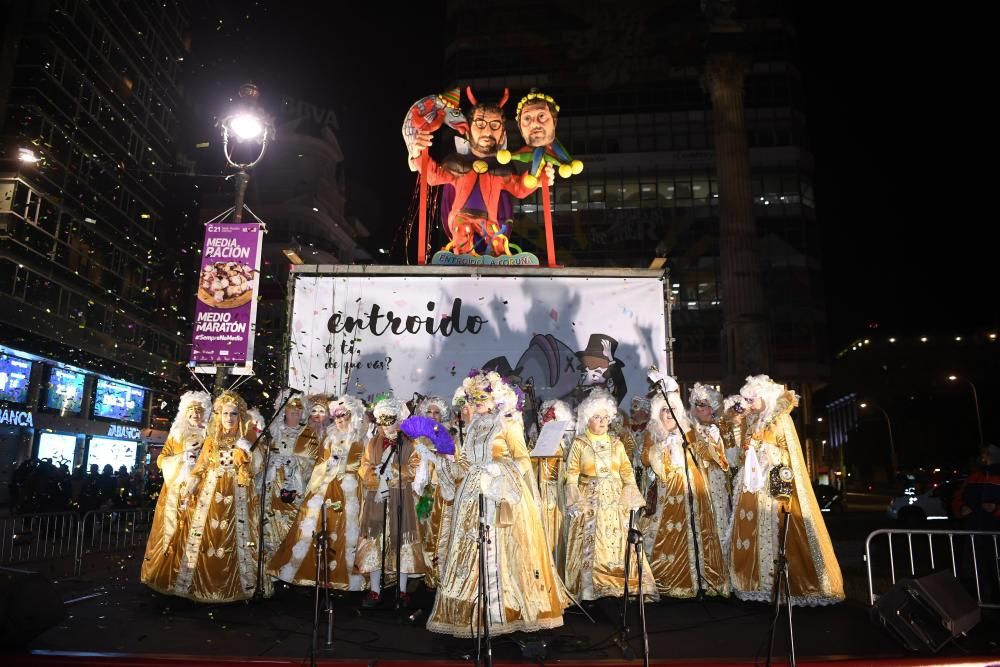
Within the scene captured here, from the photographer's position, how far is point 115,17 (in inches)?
1101

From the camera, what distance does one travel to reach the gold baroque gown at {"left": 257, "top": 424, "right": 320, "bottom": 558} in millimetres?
7496

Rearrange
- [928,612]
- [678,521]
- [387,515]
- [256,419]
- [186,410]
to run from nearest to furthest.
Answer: [928,612] < [387,515] < [678,521] < [186,410] < [256,419]

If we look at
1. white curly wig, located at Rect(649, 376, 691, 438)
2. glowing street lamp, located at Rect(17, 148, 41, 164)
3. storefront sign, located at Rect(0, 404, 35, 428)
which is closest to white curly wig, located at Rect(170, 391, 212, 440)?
white curly wig, located at Rect(649, 376, 691, 438)

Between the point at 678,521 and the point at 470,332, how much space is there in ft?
11.2

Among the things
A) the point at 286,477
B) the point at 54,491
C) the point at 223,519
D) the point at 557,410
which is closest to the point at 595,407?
the point at 557,410

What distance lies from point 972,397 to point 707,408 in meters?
34.9

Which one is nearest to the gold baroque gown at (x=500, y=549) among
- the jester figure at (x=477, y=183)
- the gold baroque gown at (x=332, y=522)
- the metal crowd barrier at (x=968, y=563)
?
the gold baroque gown at (x=332, y=522)

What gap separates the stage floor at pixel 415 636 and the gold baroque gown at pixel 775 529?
242 millimetres

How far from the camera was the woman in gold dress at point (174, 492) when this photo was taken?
6605mm

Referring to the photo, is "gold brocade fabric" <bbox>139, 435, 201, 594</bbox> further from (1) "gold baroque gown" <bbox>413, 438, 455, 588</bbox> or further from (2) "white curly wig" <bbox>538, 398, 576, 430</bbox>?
(2) "white curly wig" <bbox>538, 398, 576, 430</bbox>

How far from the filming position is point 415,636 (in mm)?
5398

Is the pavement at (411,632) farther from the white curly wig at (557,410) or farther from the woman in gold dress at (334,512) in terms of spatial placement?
the white curly wig at (557,410)

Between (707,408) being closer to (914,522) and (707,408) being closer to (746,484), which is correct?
(746,484)

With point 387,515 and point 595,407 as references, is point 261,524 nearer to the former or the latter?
point 387,515
